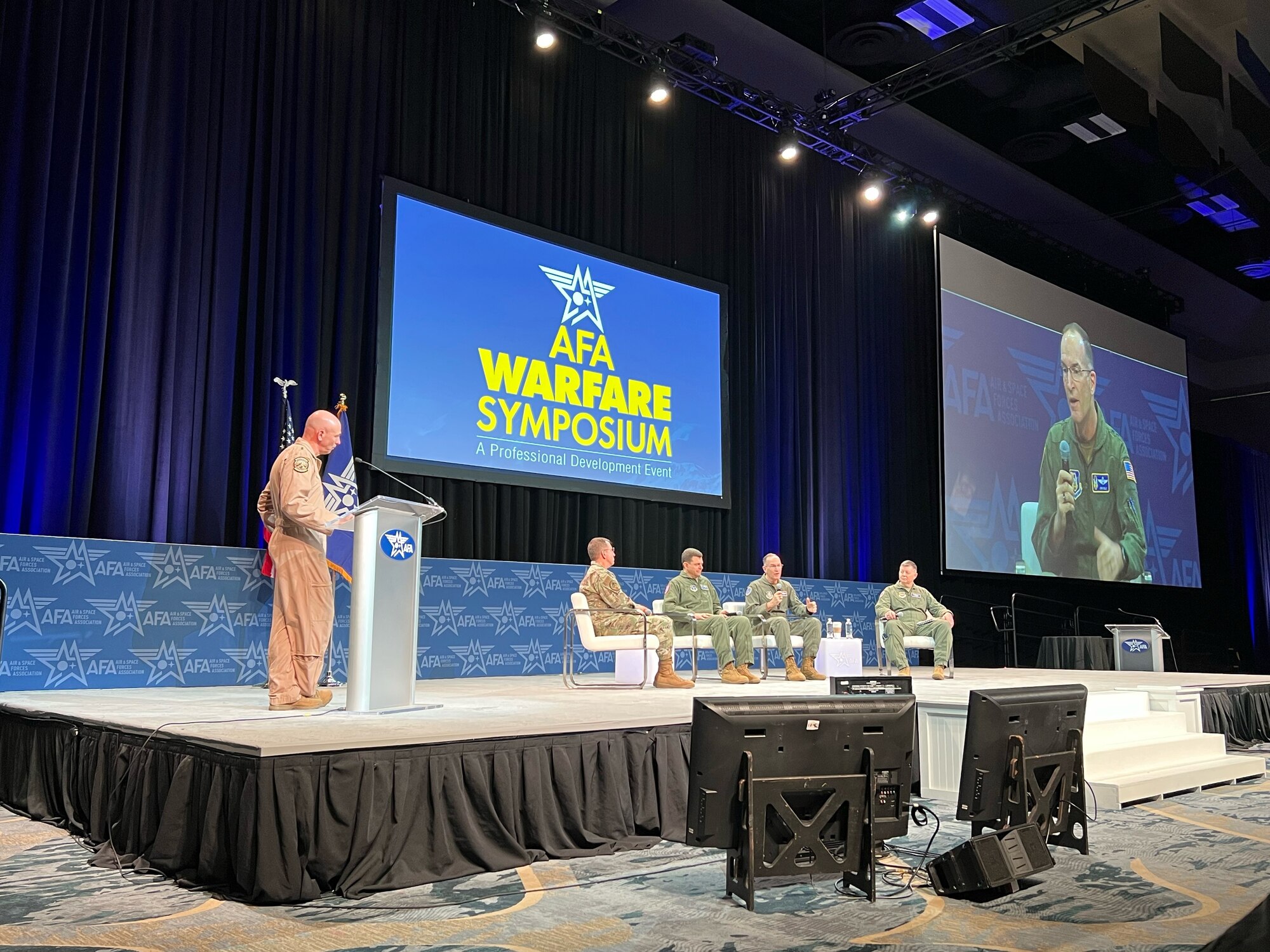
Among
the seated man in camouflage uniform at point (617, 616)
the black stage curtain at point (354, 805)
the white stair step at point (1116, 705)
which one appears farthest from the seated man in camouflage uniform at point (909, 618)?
the black stage curtain at point (354, 805)

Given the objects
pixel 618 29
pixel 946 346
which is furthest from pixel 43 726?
pixel 946 346

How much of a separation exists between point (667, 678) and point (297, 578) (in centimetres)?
260

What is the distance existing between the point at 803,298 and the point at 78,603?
6.83 m

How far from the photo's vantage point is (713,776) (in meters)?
2.75

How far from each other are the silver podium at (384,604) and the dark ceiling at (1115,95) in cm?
648

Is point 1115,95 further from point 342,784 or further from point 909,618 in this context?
point 342,784

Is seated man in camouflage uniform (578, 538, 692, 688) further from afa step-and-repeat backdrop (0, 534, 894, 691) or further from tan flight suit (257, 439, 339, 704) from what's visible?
tan flight suit (257, 439, 339, 704)

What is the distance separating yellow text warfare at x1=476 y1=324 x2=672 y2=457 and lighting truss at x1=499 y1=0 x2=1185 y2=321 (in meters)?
2.28

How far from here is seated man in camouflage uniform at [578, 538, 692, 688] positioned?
239 inches

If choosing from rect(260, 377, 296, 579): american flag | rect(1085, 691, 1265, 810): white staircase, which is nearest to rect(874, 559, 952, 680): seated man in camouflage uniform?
rect(1085, 691, 1265, 810): white staircase

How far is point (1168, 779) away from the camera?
16.1 feet

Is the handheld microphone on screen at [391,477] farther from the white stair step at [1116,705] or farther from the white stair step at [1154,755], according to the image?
the white stair step at [1116,705]

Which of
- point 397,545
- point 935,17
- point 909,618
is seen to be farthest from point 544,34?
point 909,618

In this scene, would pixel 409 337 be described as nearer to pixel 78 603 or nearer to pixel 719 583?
pixel 78 603
